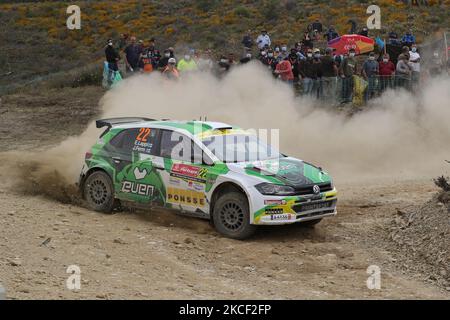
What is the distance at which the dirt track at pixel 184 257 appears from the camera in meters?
9.13

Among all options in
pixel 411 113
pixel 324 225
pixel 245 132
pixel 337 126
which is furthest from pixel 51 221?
pixel 411 113

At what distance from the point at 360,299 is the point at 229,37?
2913cm

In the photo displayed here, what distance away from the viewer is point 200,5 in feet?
146

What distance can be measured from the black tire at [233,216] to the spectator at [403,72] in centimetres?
1039

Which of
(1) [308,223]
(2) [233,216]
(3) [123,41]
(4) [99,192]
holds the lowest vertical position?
(1) [308,223]


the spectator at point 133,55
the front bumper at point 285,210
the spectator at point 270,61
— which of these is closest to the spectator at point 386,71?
the spectator at point 270,61

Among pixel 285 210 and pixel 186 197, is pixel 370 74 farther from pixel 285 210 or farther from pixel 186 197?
pixel 285 210

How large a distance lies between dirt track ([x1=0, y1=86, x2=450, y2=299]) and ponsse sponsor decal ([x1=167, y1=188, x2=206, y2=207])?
1.43 feet

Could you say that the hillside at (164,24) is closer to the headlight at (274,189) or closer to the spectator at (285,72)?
the spectator at (285,72)

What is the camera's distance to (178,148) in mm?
12422

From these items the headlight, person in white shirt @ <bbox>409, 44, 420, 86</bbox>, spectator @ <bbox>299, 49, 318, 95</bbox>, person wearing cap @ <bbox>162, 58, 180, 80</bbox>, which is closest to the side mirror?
the headlight

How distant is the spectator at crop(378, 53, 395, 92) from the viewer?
21.0 meters

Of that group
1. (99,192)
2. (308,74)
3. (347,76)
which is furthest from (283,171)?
(347,76)

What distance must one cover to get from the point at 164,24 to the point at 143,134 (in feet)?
99.3
